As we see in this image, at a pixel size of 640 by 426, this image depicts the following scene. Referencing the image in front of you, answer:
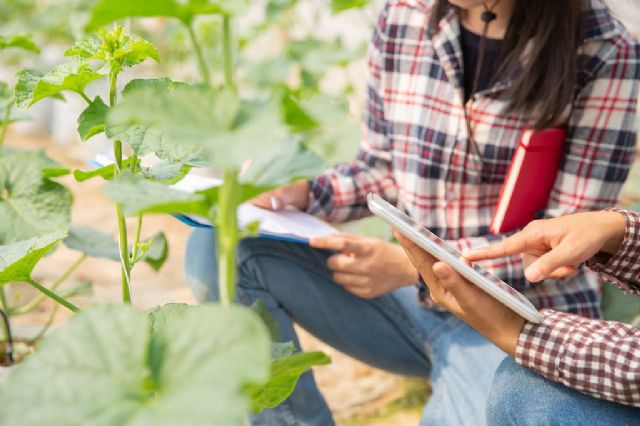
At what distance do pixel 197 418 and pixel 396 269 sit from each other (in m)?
0.82

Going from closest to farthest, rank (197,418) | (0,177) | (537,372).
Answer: (197,418)
(537,372)
(0,177)

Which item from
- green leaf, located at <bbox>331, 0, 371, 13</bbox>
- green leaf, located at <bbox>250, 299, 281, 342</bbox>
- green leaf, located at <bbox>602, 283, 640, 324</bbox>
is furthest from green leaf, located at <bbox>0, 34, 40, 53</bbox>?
green leaf, located at <bbox>331, 0, 371, 13</bbox>

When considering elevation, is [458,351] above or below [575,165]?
below

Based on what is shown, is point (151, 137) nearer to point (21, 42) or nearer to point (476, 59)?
point (21, 42)

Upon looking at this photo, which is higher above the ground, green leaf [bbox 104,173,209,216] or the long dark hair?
green leaf [bbox 104,173,209,216]

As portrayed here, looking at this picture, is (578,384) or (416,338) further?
(416,338)

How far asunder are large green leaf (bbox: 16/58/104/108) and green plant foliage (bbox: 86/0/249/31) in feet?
0.92

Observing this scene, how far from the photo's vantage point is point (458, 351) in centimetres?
128

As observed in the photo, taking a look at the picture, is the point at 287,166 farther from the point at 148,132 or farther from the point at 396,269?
the point at 396,269

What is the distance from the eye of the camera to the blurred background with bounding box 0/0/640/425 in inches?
65.7

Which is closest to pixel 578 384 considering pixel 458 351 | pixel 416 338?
pixel 458 351

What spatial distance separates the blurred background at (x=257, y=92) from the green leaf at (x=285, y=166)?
40 millimetres

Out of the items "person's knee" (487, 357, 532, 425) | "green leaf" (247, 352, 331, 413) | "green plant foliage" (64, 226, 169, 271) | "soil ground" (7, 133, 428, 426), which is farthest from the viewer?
"soil ground" (7, 133, 428, 426)

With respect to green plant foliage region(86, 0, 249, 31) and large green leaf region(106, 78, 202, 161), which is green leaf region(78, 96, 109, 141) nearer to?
large green leaf region(106, 78, 202, 161)
